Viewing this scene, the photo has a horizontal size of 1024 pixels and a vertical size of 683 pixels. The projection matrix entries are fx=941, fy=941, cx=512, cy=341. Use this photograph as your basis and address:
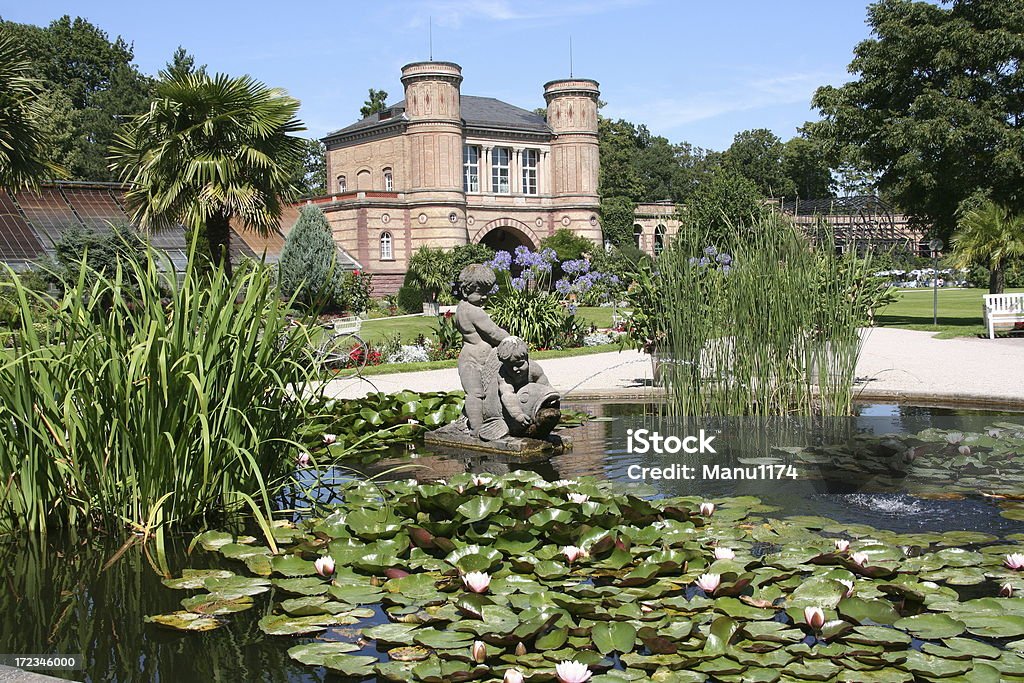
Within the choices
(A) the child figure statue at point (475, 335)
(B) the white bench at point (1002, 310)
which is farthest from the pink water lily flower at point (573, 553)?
(B) the white bench at point (1002, 310)

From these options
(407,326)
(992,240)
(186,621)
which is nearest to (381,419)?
(186,621)

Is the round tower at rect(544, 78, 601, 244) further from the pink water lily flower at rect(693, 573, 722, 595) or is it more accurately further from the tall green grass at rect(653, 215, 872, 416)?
the pink water lily flower at rect(693, 573, 722, 595)

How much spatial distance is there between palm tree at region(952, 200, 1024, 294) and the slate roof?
27507 millimetres

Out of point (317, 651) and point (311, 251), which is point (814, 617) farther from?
point (311, 251)

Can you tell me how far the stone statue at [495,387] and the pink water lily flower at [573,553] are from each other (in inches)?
86.0

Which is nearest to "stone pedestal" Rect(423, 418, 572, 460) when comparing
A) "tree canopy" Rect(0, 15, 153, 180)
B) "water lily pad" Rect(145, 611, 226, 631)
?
"water lily pad" Rect(145, 611, 226, 631)

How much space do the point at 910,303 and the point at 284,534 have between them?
90.8ft

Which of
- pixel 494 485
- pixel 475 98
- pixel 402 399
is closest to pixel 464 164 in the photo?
pixel 475 98

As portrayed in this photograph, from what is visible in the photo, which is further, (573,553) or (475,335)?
(475,335)

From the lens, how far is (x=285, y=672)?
275 centimetres

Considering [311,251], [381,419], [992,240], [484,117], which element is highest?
[484,117]

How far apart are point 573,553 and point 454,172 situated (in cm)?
3830

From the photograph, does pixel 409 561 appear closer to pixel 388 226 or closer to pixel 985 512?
pixel 985 512

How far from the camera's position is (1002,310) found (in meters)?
15.4
